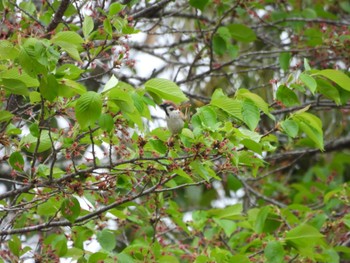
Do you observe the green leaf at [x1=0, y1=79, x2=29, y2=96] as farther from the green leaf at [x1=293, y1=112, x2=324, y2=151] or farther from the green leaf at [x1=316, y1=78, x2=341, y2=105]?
the green leaf at [x1=316, y1=78, x2=341, y2=105]

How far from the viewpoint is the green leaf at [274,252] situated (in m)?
3.85

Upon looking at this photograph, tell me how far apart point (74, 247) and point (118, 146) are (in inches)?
38.8

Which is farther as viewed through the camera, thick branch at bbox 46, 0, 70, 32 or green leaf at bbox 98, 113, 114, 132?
thick branch at bbox 46, 0, 70, 32

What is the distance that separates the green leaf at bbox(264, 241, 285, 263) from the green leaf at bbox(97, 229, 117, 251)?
84 cm

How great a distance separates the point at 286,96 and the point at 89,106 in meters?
1.02

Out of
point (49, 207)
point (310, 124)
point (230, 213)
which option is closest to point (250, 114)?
point (310, 124)

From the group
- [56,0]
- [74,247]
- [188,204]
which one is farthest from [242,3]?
[188,204]

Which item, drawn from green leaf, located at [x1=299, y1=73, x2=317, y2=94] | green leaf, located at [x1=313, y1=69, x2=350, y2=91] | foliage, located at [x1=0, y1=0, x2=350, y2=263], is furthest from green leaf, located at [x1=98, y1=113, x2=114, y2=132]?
green leaf, located at [x1=313, y1=69, x2=350, y2=91]

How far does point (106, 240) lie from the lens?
13.0 ft

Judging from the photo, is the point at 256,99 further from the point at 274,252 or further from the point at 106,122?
the point at 274,252

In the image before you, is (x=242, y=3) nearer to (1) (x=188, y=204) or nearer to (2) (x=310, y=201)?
(2) (x=310, y=201)

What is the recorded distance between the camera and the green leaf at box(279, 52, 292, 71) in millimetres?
5338

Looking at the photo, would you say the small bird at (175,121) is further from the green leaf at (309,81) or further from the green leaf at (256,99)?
the green leaf at (309,81)

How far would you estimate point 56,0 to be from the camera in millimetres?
4242
